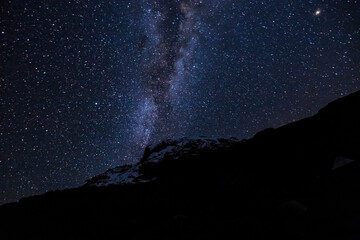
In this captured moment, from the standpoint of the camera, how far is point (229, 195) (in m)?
7.26

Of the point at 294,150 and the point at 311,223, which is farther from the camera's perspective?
the point at 294,150

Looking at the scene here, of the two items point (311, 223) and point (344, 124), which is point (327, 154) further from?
point (311, 223)

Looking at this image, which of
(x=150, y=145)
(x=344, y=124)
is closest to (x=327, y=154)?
(x=344, y=124)

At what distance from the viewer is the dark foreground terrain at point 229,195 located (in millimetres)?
4098

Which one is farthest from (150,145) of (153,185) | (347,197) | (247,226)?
(347,197)

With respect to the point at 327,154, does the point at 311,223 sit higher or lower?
lower

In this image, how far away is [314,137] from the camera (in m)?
9.16

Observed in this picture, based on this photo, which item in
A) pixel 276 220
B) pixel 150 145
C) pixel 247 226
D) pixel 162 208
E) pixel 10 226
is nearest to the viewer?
pixel 276 220

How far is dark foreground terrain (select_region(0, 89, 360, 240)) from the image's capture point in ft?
13.4

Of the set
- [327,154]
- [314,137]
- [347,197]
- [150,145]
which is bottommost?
[347,197]

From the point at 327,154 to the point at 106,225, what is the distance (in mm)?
11234

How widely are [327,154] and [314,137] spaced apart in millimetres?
1349

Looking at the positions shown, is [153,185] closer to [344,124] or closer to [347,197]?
[344,124]

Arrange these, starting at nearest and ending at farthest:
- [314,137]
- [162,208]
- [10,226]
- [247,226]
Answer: [247,226], [314,137], [162,208], [10,226]
